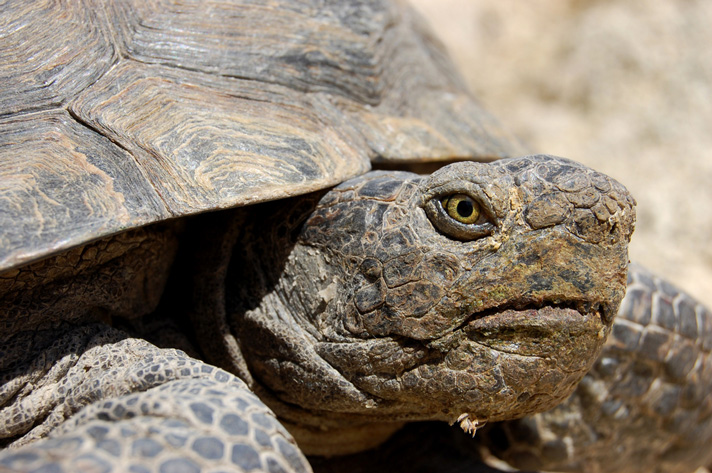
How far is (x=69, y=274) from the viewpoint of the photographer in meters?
2.00

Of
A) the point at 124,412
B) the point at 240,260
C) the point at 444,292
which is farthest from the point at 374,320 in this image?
the point at 124,412

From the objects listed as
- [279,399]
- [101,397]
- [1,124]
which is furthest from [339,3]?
[101,397]

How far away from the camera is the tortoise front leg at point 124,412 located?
1.49m

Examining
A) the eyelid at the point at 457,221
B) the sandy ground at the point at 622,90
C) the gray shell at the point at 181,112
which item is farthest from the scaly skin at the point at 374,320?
the sandy ground at the point at 622,90

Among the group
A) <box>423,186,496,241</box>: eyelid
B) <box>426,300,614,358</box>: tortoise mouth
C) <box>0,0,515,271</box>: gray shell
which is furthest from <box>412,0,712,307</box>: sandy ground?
<box>423,186,496,241</box>: eyelid

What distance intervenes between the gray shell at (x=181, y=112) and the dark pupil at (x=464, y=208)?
44 cm

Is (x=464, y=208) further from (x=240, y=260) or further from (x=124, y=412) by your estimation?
(x=124, y=412)

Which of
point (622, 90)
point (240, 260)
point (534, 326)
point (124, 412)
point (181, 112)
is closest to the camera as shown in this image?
point (124, 412)

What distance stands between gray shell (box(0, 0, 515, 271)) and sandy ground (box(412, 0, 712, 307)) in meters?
3.09

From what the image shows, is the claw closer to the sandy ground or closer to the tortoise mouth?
the tortoise mouth

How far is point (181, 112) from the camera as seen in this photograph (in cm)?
211

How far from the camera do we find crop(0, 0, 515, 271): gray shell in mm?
1839

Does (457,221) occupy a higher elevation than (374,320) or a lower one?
higher

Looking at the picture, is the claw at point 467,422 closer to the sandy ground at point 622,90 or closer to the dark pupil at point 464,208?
the dark pupil at point 464,208
